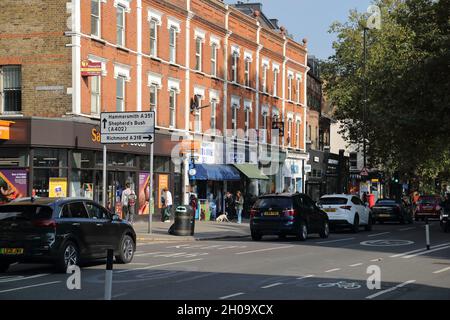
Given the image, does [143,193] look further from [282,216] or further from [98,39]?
[282,216]

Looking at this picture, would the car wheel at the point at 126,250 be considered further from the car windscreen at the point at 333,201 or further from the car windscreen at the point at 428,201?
the car windscreen at the point at 428,201

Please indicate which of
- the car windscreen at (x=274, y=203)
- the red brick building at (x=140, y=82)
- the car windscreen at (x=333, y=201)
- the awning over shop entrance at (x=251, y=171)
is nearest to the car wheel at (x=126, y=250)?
the car windscreen at (x=274, y=203)

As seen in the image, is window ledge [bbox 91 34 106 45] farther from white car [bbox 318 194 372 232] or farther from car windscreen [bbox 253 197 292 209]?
white car [bbox 318 194 372 232]

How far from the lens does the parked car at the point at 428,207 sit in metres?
51.0

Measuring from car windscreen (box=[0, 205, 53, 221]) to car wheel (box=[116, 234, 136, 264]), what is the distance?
2670 mm

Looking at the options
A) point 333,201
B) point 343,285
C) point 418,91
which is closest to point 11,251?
point 343,285

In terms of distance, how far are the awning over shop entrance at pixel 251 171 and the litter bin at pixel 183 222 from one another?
17.0 m

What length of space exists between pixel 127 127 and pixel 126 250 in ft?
32.3

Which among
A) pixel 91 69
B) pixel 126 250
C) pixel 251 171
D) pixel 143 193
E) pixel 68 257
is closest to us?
pixel 68 257

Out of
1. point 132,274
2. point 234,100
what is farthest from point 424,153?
point 132,274

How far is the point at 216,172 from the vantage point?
42719mm

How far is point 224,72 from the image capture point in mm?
46156

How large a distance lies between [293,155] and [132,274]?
43292 millimetres

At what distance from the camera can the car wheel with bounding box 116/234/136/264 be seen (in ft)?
58.7
